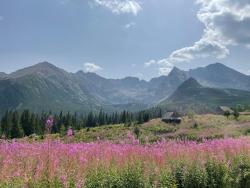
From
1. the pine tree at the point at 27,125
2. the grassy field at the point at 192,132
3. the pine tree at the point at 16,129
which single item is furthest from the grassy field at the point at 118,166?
the pine tree at the point at 27,125

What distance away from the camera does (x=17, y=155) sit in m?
6.98

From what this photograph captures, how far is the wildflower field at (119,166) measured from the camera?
579 centimetres

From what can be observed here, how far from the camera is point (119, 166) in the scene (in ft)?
23.9

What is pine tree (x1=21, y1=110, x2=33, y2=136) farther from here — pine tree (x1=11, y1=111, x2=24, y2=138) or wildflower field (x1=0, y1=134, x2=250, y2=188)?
wildflower field (x1=0, y1=134, x2=250, y2=188)

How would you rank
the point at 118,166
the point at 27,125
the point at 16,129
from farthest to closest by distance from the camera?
the point at 27,125, the point at 16,129, the point at 118,166

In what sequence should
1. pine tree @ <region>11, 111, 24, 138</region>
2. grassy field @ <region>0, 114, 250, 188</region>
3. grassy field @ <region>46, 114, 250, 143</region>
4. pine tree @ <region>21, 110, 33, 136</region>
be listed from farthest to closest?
pine tree @ <region>21, 110, 33, 136</region>, pine tree @ <region>11, 111, 24, 138</region>, grassy field @ <region>46, 114, 250, 143</region>, grassy field @ <region>0, 114, 250, 188</region>

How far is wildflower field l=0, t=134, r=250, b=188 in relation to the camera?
5789 millimetres

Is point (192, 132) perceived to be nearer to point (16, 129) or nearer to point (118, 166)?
point (118, 166)

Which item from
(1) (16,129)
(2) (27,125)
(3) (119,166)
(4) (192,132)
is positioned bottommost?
(1) (16,129)

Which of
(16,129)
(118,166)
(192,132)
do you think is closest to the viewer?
(118,166)

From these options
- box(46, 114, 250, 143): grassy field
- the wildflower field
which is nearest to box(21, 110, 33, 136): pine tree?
box(46, 114, 250, 143): grassy field

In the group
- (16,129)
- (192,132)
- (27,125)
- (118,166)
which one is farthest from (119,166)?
(27,125)

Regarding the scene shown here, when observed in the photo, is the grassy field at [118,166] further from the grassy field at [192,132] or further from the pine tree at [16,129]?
the pine tree at [16,129]

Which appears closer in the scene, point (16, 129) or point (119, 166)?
point (119, 166)
